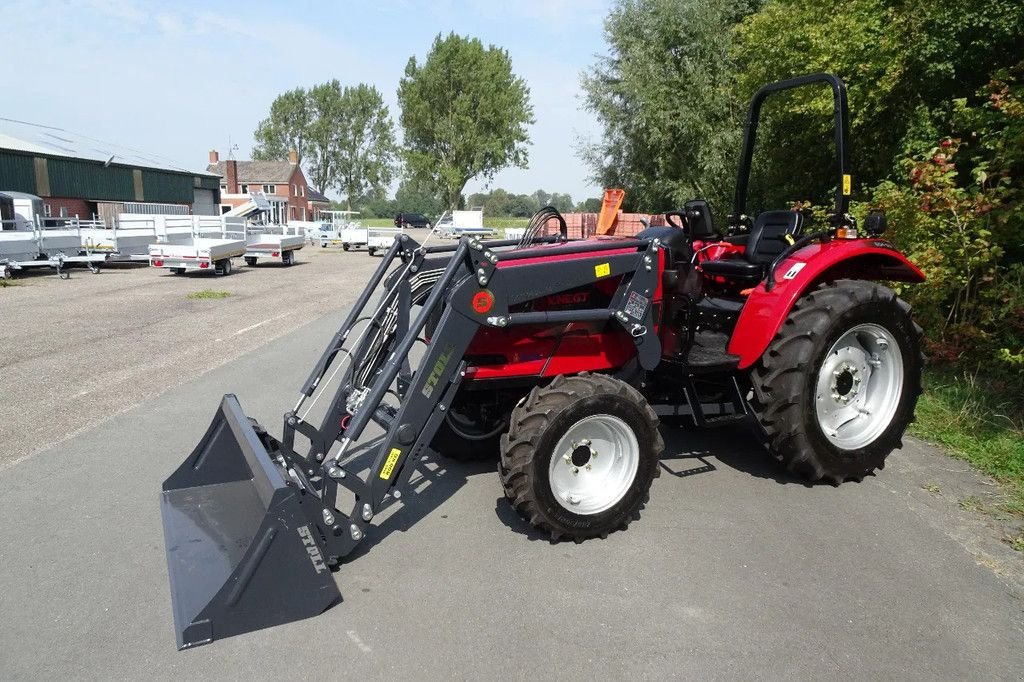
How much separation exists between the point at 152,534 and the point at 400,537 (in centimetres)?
130

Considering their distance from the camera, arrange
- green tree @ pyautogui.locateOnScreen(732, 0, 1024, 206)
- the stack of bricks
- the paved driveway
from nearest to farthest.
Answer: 1. the paved driveway
2. green tree @ pyautogui.locateOnScreen(732, 0, 1024, 206)
3. the stack of bricks

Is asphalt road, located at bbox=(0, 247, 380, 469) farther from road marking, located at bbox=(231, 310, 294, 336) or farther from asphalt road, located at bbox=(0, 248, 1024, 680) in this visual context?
asphalt road, located at bbox=(0, 248, 1024, 680)

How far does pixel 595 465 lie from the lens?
12.9 feet

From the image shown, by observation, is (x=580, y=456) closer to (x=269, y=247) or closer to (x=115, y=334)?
(x=115, y=334)

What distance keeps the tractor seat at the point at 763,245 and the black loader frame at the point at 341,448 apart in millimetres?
1139

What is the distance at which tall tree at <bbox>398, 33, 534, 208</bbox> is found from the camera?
56.8 m

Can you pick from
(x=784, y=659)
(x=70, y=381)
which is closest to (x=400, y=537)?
(x=784, y=659)

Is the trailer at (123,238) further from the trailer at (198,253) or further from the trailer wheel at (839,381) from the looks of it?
the trailer wheel at (839,381)

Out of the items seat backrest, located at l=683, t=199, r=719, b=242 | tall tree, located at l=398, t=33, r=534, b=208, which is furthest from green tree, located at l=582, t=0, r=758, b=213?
tall tree, located at l=398, t=33, r=534, b=208

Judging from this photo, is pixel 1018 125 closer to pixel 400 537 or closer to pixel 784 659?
pixel 784 659

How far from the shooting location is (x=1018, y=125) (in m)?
6.46

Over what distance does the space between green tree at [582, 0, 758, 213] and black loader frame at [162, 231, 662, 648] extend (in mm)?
15889

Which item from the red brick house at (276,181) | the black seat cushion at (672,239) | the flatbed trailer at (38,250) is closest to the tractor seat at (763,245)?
the black seat cushion at (672,239)

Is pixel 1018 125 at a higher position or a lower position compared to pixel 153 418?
higher
